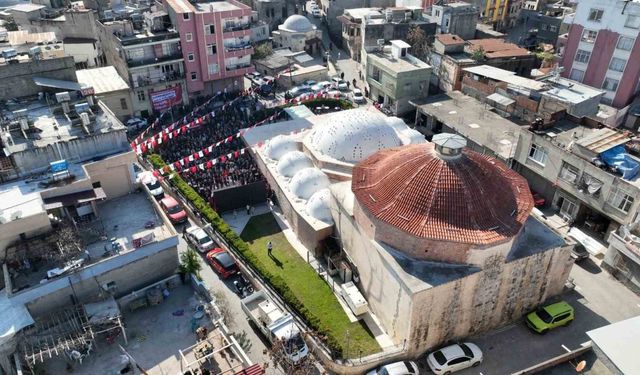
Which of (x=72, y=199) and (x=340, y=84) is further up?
(x=72, y=199)

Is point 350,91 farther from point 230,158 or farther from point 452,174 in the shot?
point 452,174

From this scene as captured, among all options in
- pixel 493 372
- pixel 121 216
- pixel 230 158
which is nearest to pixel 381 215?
pixel 493 372

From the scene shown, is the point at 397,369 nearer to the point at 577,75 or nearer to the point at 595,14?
the point at 577,75

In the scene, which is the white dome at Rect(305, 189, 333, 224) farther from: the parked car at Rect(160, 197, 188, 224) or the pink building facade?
the pink building facade

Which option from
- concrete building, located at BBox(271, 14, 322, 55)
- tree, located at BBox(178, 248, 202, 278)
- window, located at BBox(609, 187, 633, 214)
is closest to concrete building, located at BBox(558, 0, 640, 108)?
window, located at BBox(609, 187, 633, 214)

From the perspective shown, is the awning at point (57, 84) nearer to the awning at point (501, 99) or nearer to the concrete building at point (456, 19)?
the awning at point (501, 99)

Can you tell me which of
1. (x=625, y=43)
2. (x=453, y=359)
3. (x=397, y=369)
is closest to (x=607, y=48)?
(x=625, y=43)

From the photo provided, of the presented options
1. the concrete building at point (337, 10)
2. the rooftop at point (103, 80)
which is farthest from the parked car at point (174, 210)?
the concrete building at point (337, 10)
